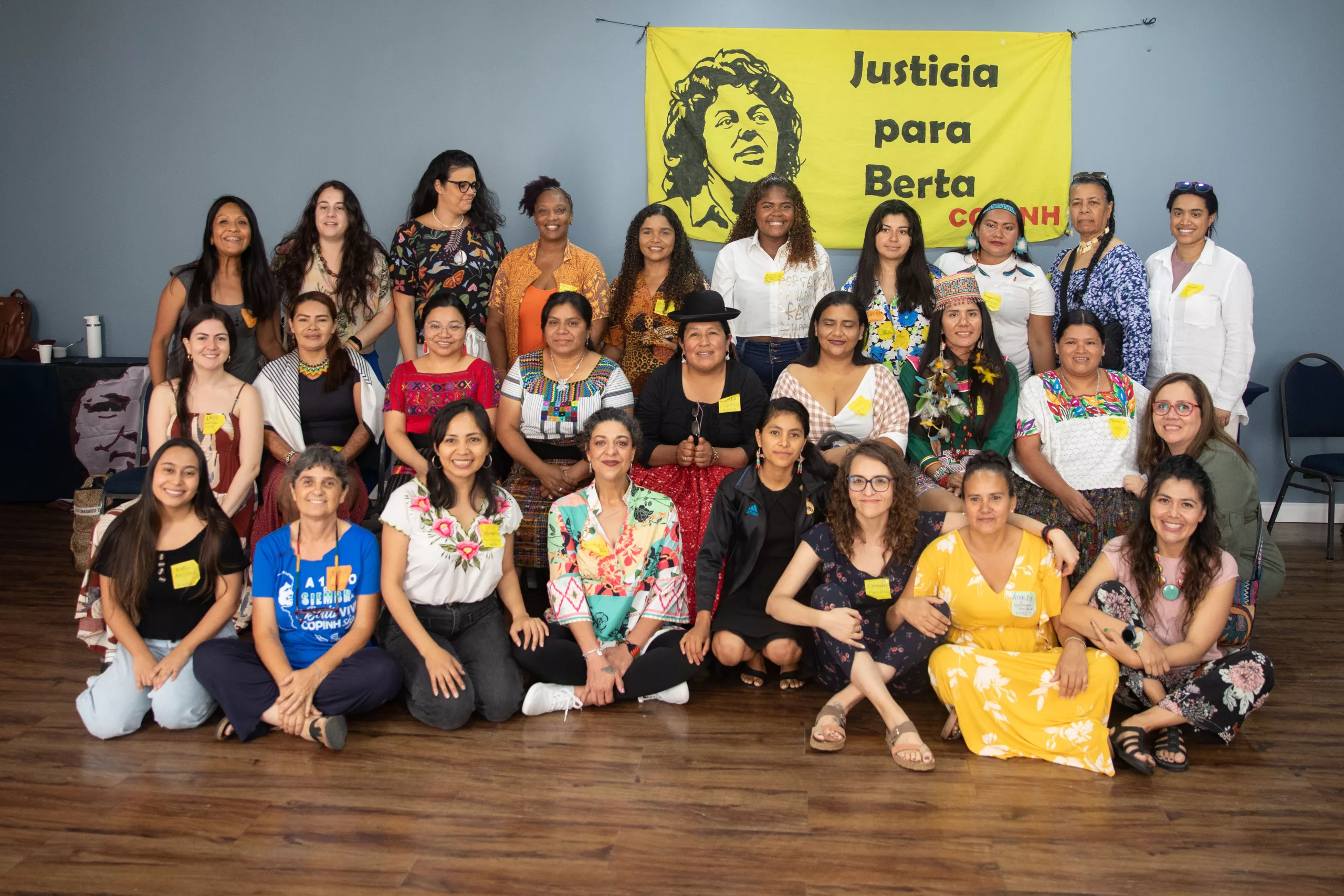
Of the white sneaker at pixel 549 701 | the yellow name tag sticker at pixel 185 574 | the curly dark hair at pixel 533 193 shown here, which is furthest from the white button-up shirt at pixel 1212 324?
the yellow name tag sticker at pixel 185 574

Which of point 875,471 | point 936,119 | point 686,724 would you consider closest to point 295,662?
point 686,724

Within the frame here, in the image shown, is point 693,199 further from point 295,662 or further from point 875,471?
point 295,662

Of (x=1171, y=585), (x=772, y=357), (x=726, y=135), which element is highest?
(x=726, y=135)

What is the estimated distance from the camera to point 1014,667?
110 inches

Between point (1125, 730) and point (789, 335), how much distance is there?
2113mm

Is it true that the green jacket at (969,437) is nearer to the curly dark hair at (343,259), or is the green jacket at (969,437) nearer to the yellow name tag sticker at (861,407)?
the yellow name tag sticker at (861,407)

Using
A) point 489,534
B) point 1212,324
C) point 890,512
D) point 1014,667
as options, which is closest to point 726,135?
point 1212,324

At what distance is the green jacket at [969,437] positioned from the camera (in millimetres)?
3756

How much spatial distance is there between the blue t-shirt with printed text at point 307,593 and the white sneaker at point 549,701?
508mm

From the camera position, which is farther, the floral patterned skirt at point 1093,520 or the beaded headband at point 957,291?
the beaded headband at point 957,291

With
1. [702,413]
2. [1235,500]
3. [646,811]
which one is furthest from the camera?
[702,413]

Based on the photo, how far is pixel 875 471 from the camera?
3037 mm

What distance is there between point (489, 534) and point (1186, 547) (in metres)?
2.03

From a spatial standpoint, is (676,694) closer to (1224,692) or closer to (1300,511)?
(1224,692)
